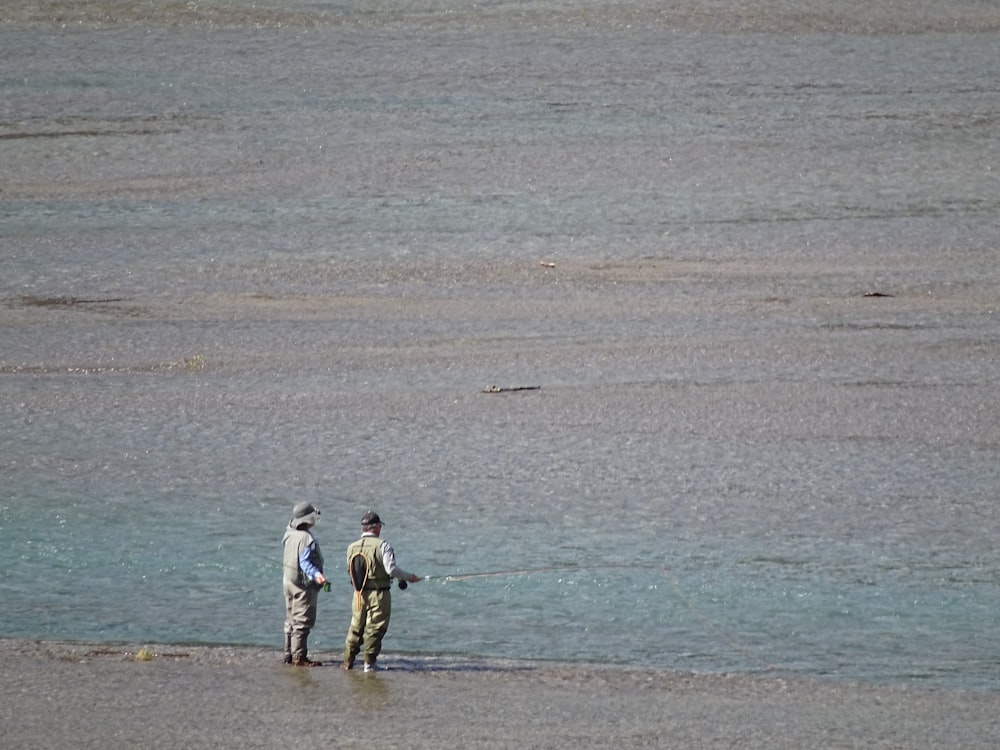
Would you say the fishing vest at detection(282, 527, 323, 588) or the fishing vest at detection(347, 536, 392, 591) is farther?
the fishing vest at detection(282, 527, 323, 588)

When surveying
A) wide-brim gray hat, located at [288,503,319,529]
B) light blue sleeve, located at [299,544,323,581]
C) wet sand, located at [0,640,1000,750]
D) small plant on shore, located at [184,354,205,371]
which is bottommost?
small plant on shore, located at [184,354,205,371]

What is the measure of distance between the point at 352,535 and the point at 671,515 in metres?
3.17

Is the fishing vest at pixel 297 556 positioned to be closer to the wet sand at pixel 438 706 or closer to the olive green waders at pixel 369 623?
the olive green waders at pixel 369 623

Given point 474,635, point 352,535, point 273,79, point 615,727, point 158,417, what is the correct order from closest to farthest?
point 615,727 → point 474,635 → point 352,535 → point 158,417 → point 273,79

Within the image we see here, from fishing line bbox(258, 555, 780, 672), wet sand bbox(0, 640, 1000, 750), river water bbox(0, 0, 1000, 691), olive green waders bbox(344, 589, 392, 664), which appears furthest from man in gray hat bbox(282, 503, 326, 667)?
fishing line bbox(258, 555, 780, 672)

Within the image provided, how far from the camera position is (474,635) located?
14031mm

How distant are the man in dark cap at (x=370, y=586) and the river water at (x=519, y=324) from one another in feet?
3.54

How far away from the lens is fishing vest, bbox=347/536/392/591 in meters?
12.5

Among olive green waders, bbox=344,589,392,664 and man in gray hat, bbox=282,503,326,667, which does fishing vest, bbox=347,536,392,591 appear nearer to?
olive green waders, bbox=344,589,392,664

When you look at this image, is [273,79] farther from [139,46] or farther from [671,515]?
[671,515]

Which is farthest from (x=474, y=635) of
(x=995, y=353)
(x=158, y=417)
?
(x=995, y=353)

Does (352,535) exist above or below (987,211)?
below

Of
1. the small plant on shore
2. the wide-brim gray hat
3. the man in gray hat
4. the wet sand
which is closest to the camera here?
the wet sand

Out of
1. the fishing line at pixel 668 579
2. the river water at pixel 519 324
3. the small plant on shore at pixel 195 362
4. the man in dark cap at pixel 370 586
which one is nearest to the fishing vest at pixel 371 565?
the man in dark cap at pixel 370 586
